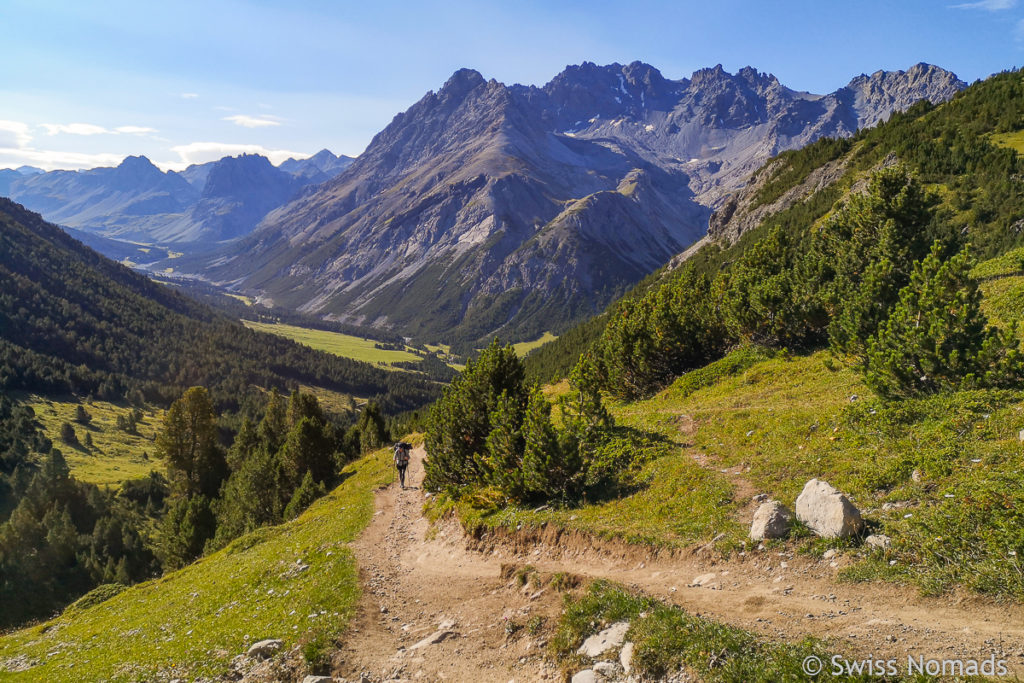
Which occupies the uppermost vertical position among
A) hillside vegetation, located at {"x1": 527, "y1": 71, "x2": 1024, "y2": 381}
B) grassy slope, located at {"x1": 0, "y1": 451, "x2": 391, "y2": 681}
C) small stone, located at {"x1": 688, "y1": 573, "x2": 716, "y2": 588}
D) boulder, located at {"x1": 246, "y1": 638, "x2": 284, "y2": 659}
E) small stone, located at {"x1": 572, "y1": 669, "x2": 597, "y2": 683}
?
hillside vegetation, located at {"x1": 527, "y1": 71, "x2": 1024, "y2": 381}

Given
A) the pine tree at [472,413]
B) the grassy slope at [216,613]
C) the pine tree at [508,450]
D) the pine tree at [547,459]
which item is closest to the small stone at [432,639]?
the grassy slope at [216,613]

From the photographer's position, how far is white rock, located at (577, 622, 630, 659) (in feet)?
36.4

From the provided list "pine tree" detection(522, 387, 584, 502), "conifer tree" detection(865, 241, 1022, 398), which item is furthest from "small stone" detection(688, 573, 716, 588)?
"conifer tree" detection(865, 241, 1022, 398)

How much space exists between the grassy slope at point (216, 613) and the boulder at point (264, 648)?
0.45 m

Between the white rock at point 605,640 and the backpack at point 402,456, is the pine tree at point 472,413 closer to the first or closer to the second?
the backpack at point 402,456

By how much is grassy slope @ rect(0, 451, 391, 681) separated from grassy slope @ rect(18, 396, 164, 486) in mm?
115398

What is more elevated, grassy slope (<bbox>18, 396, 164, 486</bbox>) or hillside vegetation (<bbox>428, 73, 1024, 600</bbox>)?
hillside vegetation (<bbox>428, 73, 1024, 600</bbox>)

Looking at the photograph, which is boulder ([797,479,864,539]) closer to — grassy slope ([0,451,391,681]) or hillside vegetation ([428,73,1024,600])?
hillside vegetation ([428,73,1024,600])

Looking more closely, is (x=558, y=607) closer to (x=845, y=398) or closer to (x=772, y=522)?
(x=772, y=522)

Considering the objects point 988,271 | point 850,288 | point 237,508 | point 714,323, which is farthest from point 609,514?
point 237,508

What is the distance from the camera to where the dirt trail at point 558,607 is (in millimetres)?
8414

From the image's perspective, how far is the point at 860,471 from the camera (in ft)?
48.5

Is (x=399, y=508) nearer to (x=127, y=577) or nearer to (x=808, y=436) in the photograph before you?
(x=808, y=436)

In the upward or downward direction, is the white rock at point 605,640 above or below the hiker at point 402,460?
above
